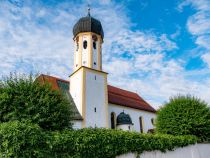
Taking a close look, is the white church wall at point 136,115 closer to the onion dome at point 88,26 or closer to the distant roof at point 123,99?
the distant roof at point 123,99

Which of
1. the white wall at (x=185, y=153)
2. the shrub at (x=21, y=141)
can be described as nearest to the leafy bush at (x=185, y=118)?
the white wall at (x=185, y=153)

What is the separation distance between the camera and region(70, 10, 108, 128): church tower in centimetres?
3131

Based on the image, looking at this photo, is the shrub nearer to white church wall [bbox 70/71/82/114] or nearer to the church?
the church

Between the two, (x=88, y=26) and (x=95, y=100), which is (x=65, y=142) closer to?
(x=95, y=100)

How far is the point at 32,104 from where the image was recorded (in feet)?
49.3

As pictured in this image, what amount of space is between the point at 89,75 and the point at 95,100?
3.04 meters

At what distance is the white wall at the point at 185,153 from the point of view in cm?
1596

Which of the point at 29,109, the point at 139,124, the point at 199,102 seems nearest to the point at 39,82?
the point at 29,109

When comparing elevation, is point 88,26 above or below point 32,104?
above

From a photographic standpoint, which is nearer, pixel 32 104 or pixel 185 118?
pixel 32 104

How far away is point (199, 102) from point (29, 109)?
14512mm

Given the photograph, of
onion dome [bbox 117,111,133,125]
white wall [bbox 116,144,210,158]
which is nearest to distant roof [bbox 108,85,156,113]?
onion dome [bbox 117,111,133,125]

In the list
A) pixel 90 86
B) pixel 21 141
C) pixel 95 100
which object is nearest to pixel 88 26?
pixel 90 86

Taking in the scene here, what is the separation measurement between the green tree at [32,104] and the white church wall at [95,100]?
14.6 metres
